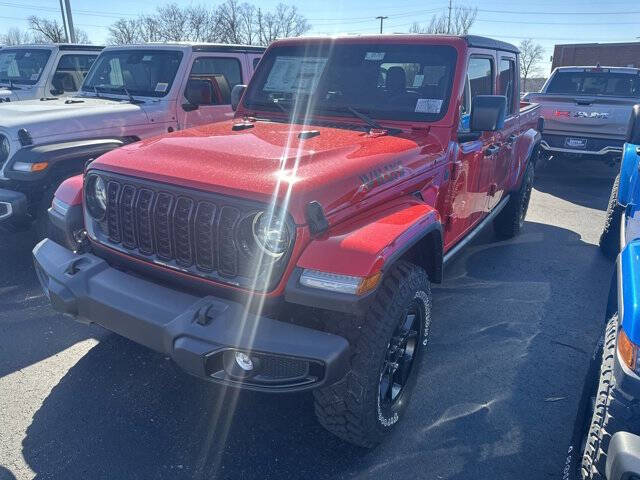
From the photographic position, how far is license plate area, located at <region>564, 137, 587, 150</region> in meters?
8.33

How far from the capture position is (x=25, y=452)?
2.42 meters

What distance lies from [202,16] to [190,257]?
4854 cm

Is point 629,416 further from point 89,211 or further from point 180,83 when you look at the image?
point 180,83

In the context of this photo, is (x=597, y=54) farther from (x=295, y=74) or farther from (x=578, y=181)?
(x=295, y=74)

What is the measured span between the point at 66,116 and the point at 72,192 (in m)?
2.32

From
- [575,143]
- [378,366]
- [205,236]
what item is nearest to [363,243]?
[378,366]

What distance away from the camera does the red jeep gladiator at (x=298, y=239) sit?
203 cm

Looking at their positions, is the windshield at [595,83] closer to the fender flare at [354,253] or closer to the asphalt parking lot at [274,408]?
the asphalt parking lot at [274,408]

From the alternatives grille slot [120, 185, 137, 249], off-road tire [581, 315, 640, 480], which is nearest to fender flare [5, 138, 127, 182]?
grille slot [120, 185, 137, 249]

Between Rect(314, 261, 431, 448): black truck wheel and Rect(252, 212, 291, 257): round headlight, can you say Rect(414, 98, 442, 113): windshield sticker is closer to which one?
Rect(314, 261, 431, 448): black truck wheel

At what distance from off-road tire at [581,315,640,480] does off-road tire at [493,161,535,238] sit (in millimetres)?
3798

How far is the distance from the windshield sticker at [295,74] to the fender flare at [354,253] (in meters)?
1.64

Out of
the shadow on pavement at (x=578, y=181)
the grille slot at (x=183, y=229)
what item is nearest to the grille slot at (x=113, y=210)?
the grille slot at (x=183, y=229)

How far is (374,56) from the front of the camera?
11.3ft
